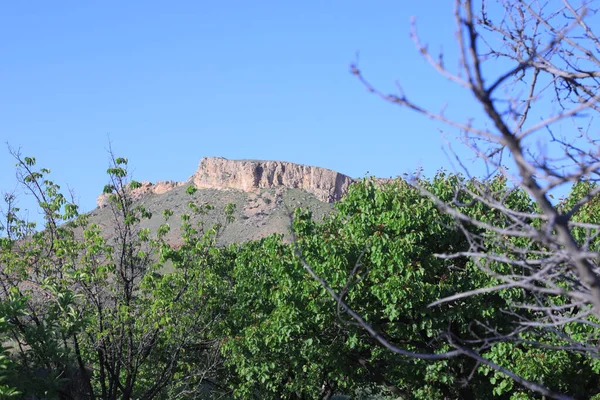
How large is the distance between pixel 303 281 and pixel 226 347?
2.97m

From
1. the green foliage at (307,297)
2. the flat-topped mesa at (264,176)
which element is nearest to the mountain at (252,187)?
the flat-topped mesa at (264,176)

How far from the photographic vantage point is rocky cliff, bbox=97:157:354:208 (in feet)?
454

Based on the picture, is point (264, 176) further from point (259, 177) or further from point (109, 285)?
point (109, 285)

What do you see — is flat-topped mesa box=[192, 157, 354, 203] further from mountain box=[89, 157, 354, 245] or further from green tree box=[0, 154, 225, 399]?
green tree box=[0, 154, 225, 399]

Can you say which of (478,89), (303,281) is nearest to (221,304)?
(303,281)

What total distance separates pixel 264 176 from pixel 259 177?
999 millimetres

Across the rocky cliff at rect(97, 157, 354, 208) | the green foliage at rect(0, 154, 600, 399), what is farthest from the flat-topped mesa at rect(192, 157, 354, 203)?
the green foliage at rect(0, 154, 600, 399)

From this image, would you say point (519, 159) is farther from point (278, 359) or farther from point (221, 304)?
point (221, 304)

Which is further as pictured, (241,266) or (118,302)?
(241,266)

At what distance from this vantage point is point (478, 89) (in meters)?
3.35

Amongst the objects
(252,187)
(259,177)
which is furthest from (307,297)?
(259,177)

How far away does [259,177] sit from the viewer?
461ft

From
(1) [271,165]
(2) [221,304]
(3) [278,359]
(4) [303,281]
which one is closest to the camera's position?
(4) [303,281]

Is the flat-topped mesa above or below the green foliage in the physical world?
above
